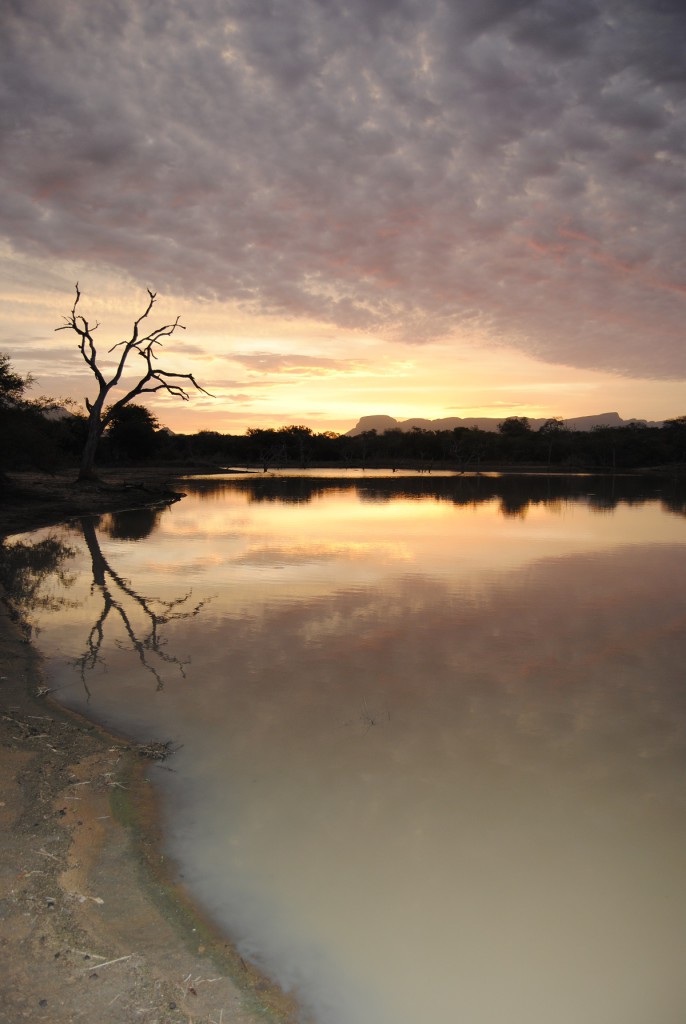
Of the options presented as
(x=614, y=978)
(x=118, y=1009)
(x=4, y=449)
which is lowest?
(x=614, y=978)

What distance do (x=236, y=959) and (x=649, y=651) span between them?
727 centimetres

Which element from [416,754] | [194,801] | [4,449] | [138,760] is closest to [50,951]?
[194,801]

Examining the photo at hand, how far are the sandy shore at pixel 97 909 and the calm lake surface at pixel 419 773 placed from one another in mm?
210

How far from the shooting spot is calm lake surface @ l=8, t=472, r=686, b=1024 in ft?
11.4

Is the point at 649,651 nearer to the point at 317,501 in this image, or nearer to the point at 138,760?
the point at 138,760

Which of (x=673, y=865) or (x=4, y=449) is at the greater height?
(x=4, y=449)

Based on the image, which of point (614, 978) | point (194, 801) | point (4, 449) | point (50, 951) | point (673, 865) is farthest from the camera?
point (4, 449)

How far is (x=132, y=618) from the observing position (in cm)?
1041

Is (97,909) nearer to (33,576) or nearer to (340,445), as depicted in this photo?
(33,576)

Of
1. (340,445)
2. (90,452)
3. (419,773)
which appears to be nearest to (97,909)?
(419,773)

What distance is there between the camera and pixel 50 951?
322cm

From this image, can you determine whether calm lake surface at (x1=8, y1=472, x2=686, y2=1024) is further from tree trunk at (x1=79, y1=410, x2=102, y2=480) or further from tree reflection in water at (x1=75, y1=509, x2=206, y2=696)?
tree trunk at (x1=79, y1=410, x2=102, y2=480)

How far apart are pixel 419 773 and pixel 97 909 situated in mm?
2663

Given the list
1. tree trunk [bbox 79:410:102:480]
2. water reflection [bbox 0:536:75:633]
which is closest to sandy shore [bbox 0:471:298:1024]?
water reflection [bbox 0:536:75:633]
